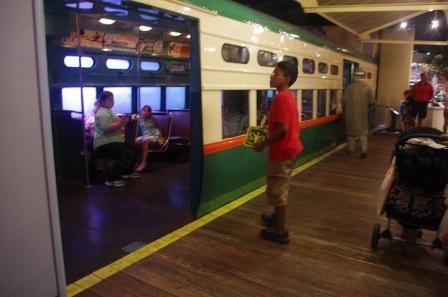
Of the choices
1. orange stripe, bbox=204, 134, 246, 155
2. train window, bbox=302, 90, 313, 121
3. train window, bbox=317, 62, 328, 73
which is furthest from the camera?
train window, bbox=317, 62, 328, 73

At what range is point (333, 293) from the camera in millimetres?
2941

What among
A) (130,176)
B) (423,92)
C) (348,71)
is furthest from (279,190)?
(423,92)

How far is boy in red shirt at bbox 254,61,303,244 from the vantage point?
11.5 feet

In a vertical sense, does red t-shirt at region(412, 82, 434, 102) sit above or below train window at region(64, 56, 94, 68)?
below

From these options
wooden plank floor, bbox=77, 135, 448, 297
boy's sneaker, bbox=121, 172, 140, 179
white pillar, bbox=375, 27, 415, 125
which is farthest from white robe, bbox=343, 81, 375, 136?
white pillar, bbox=375, 27, 415, 125

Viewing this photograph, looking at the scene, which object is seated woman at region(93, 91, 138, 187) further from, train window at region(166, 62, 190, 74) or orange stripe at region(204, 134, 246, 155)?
train window at region(166, 62, 190, 74)

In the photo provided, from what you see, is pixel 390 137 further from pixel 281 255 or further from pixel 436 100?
pixel 281 255

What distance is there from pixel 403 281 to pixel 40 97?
3090 mm

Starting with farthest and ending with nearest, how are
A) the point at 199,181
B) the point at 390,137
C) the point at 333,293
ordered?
A: the point at 390,137 → the point at 199,181 → the point at 333,293

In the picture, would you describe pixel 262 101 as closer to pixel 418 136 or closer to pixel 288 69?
pixel 288 69

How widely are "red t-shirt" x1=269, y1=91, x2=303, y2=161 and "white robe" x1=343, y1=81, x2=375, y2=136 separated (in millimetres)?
4834

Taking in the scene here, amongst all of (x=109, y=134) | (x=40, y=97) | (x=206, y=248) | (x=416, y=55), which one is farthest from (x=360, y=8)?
(x=416, y=55)

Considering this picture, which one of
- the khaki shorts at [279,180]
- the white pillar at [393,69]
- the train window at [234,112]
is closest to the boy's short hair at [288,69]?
the khaki shorts at [279,180]

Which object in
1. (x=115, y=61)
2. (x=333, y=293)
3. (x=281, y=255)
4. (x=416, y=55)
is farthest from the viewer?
(x=416, y=55)
